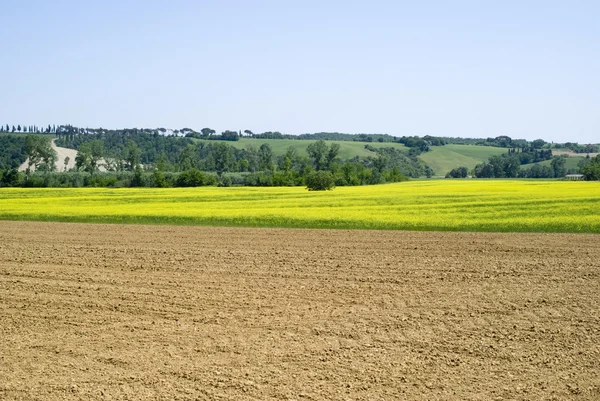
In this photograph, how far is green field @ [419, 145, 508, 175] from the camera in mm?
158000

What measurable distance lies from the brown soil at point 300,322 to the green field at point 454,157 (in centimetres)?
13602

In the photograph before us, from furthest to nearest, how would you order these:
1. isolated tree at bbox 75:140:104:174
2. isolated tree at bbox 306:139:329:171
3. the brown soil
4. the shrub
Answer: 1. isolated tree at bbox 306:139:329:171
2. isolated tree at bbox 75:140:104:174
3. the shrub
4. the brown soil

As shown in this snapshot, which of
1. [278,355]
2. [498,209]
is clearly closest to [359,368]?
[278,355]

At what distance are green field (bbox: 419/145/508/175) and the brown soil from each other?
136 meters

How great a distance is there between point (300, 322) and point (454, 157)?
161938 mm

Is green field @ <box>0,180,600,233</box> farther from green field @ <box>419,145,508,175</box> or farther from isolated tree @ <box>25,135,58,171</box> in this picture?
green field @ <box>419,145,508,175</box>

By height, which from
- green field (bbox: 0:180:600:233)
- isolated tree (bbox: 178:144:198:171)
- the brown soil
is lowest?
the brown soil

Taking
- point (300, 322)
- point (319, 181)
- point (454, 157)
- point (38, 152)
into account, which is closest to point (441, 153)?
point (454, 157)

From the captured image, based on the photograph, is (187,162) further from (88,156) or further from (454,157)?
(454,157)

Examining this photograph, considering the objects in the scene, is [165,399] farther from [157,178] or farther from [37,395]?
[157,178]

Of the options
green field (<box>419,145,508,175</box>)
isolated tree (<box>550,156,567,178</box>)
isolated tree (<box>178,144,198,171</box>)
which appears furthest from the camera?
green field (<box>419,145,508,175</box>)

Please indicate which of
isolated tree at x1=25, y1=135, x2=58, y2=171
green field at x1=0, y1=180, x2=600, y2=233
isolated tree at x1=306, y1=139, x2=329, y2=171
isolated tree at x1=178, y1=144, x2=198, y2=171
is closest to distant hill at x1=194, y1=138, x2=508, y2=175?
isolated tree at x1=178, y1=144, x2=198, y2=171

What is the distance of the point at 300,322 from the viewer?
12.4m

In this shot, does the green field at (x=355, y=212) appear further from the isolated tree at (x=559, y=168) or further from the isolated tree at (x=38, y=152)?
the isolated tree at (x=559, y=168)
